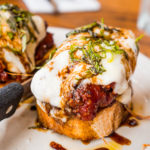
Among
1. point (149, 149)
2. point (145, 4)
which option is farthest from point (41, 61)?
point (145, 4)

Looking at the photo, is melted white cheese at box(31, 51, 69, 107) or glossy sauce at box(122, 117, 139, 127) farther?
glossy sauce at box(122, 117, 139, 127)

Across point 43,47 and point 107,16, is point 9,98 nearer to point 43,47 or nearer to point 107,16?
point 43,47

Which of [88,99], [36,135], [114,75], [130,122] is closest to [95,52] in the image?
[114,75]

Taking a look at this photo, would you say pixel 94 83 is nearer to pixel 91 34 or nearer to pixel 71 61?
pixel 71 61

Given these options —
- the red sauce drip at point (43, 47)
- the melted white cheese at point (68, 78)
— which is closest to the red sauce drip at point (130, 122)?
the melted white cheese at point (68, 78)

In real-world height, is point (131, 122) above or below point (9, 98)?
below

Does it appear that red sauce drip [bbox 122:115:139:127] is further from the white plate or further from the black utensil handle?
the black utensil handle

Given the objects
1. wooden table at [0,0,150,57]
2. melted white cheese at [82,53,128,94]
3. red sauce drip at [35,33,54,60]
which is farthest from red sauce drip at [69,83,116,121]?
wooden table at [0,0,150,57]
